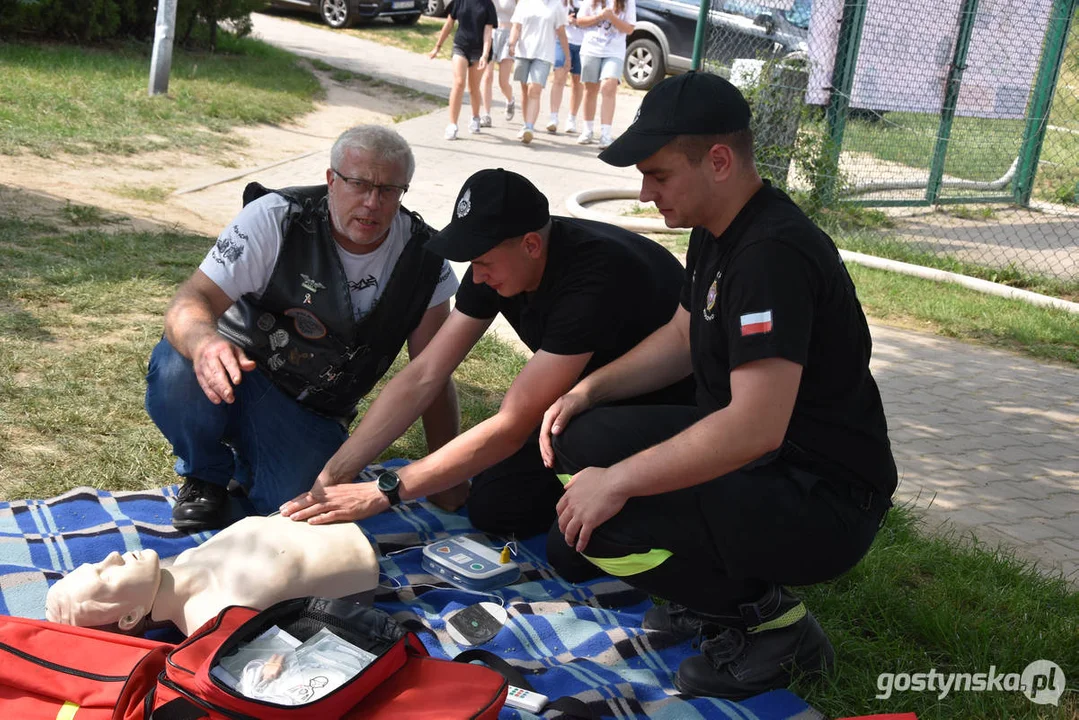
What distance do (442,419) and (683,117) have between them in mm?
1663

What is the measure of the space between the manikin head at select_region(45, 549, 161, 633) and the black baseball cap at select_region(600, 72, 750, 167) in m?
1.55

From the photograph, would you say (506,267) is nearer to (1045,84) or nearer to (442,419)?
(442,419)

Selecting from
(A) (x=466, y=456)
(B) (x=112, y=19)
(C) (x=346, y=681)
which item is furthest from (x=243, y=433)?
(B) (x=112, y=19)

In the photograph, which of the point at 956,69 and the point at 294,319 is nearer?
the point at 294,319

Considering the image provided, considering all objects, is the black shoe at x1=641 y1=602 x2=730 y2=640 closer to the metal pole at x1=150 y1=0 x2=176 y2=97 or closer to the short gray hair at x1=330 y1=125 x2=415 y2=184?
the short gray hair at x1=330 y1=125 x2=415 y2=184

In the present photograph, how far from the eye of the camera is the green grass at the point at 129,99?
8625mm

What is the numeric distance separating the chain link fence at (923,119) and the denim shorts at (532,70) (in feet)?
8.08

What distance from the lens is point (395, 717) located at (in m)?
2.24

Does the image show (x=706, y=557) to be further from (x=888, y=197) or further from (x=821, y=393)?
(x=888, y=197)

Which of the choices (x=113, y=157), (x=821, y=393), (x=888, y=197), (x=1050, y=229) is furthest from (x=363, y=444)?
(x=1050, y=229)

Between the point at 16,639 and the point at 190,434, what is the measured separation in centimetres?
110

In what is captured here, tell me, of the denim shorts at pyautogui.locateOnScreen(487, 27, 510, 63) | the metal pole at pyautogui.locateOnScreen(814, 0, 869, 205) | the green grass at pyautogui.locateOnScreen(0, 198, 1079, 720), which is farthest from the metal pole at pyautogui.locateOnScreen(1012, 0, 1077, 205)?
the green grass at pyautogui.locateOnScreen(0, 198, 1079, 720)

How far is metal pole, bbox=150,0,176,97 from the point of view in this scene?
1017 cm

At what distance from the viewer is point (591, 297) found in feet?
10.2
